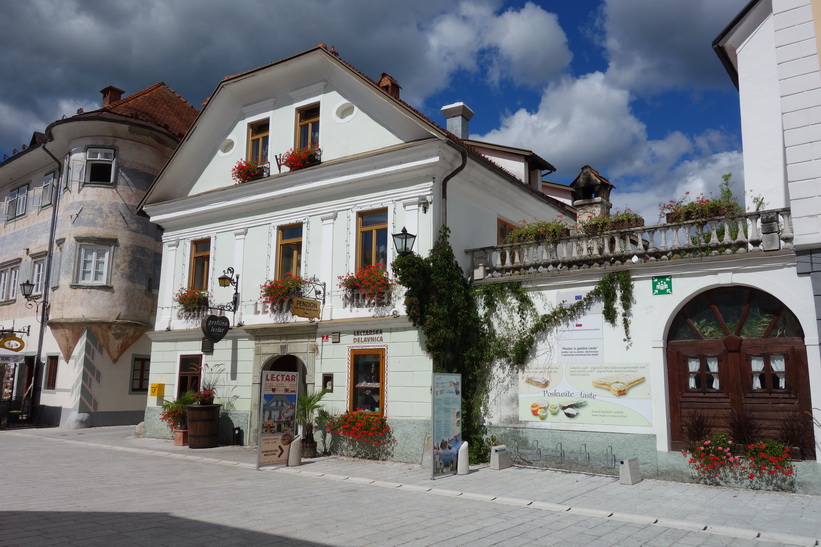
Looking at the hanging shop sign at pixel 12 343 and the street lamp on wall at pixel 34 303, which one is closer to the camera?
the hanging shop sign at pixel 12 343

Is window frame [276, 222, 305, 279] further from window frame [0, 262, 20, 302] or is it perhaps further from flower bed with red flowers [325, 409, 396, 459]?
window frame [0, 262, 20, 302]

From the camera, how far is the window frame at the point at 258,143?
17969 millimetres

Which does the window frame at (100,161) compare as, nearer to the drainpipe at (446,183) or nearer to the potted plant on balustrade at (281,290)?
the potted plant on balustrade at (281,290)

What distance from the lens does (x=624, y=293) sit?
12242 millimetres

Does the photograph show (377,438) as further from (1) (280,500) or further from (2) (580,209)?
(2) (580,209)

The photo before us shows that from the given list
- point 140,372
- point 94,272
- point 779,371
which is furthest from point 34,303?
point 779,371

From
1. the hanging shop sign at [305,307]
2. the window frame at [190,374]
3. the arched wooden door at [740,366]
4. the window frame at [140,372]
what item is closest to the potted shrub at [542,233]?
the arched wooden door at [740,366]

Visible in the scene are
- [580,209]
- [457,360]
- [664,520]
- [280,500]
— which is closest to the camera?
[664,520]

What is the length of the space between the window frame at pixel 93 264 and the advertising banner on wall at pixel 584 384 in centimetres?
1609

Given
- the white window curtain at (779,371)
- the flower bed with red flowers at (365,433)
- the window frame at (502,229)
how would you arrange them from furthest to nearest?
the window frame at (502,229), the flower bed with red flowers at (365,433), the white window curtain at (779,371)

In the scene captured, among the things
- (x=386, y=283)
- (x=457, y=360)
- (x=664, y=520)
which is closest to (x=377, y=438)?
(x=457, y=360)

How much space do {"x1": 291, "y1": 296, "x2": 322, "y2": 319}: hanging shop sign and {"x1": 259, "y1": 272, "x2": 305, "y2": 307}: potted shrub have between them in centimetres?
103

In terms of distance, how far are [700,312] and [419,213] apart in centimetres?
614

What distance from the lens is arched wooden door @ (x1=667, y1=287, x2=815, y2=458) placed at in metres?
10.6
